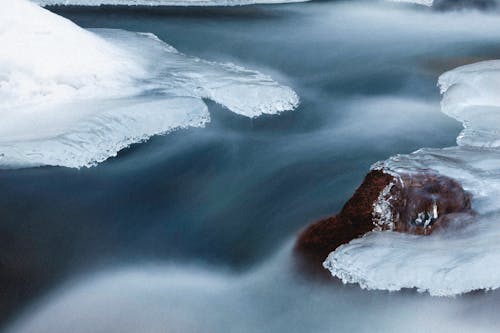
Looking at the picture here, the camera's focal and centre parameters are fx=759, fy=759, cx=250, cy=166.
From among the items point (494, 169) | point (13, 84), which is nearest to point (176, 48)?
point (13, 84)

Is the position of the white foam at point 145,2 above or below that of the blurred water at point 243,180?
above

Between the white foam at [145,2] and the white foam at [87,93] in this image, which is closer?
the white foam at [87,93]

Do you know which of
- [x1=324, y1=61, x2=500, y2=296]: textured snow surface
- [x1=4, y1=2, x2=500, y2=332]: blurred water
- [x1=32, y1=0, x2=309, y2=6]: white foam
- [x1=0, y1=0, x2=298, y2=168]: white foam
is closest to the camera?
[x1=324, y1=61, x2=500, y2=296]: textured snow surface

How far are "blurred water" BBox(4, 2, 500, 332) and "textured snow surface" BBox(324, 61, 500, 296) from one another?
79mm

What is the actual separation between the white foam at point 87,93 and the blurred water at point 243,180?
87 mm

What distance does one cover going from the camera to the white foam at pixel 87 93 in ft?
11.8

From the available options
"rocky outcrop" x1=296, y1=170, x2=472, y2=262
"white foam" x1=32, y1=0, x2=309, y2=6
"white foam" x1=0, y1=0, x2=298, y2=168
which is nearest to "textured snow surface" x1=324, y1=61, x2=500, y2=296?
"rocky outcrop" x1=296, y1=170, x2=472, y2=262

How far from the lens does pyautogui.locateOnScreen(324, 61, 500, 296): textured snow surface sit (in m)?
2.89

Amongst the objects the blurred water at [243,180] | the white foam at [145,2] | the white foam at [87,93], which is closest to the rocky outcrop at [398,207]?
the blurred water at [243,180]

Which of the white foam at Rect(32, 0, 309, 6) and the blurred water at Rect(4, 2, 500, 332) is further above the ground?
the white foam at Rect(32, 0, 309, 6)

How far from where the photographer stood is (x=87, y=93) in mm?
3959

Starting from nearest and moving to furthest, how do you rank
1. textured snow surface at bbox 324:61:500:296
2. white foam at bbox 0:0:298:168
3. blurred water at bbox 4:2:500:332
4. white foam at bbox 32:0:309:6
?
textured snow surface at bbox 324:61:500:296 → blurred water at bbox 4:2:500:332 → white foam at bbox 0:0:298:168 → white foam at bbox 32:0:309:6

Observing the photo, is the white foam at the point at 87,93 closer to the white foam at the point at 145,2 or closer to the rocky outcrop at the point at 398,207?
the rocky outcrop at the point at 398,207

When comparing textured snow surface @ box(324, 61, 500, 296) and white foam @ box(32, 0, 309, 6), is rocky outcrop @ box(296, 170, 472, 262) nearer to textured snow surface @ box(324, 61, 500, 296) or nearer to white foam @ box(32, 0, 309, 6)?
textured snow surface @ box(324, 61, 500, 296)
